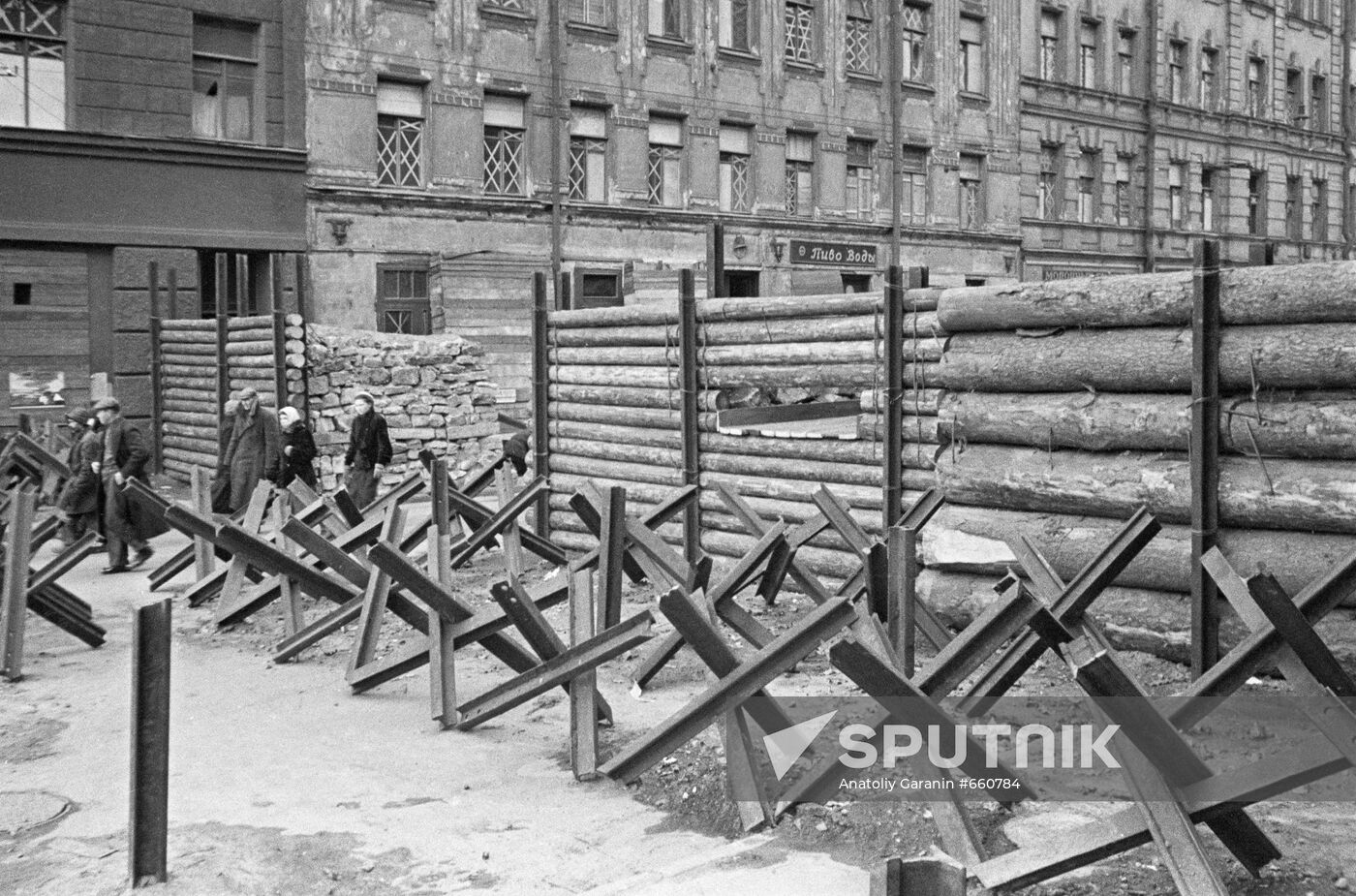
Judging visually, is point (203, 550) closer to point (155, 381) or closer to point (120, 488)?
point (120, 488)

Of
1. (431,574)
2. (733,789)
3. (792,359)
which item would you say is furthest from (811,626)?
(792,359)

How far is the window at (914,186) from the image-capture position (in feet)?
107

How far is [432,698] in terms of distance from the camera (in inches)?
289

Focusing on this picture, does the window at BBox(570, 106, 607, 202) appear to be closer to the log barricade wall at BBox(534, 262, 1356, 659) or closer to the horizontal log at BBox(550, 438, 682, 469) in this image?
the horizontal log at BBox(550, 438, 682, 469)

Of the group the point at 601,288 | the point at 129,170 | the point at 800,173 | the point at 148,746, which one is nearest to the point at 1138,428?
the point at 148,746

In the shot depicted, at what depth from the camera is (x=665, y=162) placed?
28.6m

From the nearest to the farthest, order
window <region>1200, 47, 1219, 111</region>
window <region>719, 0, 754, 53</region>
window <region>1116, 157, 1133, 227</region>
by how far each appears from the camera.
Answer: window <region>719, 0, 754, 53</region> < window <region>1116, 157, 1133, 227</region> < window <region>1200, 47, 1219, 111</region>

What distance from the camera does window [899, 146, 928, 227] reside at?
32719 mm

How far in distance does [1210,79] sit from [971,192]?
10.5 m

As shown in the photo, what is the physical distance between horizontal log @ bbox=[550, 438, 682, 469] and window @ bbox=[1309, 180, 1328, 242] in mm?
37616

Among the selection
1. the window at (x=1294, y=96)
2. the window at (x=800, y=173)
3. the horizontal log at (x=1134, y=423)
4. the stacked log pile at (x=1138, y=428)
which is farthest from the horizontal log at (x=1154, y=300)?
the window at (x=1294, y=96)

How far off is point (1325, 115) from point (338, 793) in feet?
150

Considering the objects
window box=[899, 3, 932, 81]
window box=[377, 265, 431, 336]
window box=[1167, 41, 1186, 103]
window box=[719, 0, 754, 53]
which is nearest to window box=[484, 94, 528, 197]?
window box=[377, 265, 431, 336]

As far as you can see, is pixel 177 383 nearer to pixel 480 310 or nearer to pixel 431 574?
pixel 480 310
